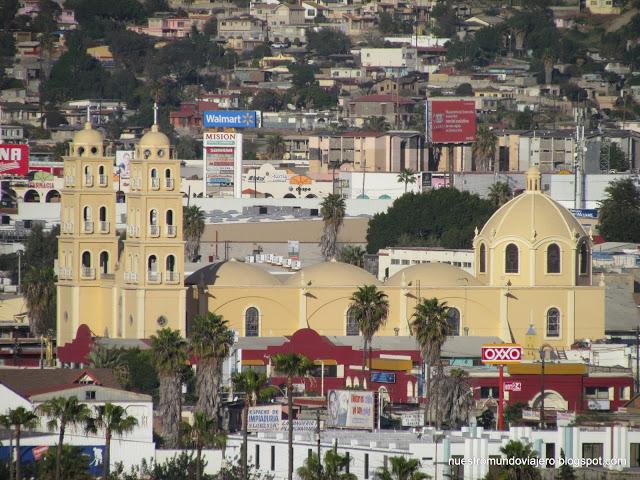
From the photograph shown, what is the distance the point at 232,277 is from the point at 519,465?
53.6 meters

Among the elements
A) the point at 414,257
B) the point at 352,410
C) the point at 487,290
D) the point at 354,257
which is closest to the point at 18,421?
the point at 352,410

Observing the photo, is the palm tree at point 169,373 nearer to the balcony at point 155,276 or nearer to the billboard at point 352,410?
the billboard at point 352,410

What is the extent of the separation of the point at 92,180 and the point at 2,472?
1757 inches

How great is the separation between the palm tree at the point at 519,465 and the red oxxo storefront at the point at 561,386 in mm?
33351

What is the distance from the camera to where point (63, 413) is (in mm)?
89188

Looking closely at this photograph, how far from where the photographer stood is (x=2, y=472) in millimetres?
87938

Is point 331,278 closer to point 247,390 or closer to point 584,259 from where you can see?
point 584,259

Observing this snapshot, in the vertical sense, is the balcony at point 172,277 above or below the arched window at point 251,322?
above

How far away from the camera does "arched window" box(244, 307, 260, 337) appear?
5153 inches

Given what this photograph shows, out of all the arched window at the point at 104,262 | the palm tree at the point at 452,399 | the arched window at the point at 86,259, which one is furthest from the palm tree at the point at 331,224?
the palm tree at the point at 452,399

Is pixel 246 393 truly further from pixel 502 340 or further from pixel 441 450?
pixel 502 340

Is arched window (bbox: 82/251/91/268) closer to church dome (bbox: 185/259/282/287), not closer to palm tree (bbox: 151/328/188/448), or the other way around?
church dome (bbox: 185/259/282/287)

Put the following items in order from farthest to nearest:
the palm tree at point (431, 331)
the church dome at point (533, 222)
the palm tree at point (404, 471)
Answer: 1. the church dome at point (533, 222)
2. the palm tree at point (431, 331)
3. the palm tree at point (404, 471)

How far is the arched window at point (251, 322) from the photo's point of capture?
131m
